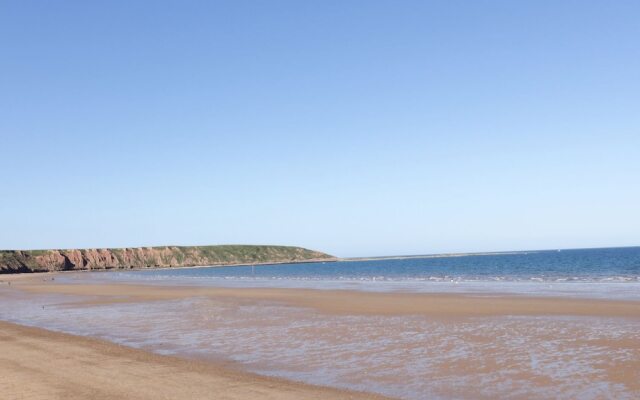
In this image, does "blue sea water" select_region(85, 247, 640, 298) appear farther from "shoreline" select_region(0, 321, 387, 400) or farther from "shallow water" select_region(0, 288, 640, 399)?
"shoreline" select_region(0, 321, 387, 400)

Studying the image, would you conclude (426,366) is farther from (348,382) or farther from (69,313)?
(69,313)

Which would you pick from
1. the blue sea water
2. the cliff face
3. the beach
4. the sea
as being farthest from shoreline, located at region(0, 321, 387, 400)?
the cliff face

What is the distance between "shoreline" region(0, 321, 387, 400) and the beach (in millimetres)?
42

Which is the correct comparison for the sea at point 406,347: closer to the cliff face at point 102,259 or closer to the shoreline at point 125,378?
the shoreline at point 125,378

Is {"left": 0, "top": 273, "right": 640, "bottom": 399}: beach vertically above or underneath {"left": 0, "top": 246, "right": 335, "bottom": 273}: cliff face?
underneath

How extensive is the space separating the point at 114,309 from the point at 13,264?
127 metres

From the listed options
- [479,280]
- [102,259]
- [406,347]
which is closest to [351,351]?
[406,347]

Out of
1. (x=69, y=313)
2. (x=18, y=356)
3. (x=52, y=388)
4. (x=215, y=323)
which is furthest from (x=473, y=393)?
(x=69, y=313)

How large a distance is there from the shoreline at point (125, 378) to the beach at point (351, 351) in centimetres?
4

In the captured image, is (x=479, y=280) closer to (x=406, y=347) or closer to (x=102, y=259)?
(x=406, y=347)

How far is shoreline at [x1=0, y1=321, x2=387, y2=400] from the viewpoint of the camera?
10320mm

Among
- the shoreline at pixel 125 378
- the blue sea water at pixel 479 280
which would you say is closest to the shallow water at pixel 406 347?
the shoreline at pixel 125 378

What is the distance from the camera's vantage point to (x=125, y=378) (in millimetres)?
11641

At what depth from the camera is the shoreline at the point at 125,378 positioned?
33.9 feet
